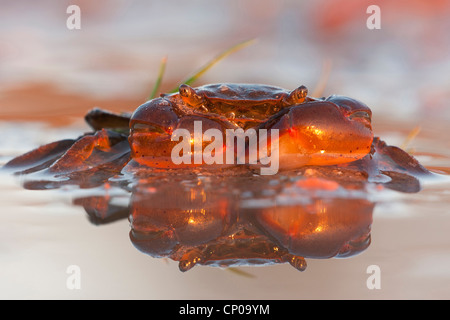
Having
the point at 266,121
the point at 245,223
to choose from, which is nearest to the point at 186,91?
the point at 266,121

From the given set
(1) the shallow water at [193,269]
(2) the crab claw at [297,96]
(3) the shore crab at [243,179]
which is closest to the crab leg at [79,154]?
(3) the shore crab at [243,179]

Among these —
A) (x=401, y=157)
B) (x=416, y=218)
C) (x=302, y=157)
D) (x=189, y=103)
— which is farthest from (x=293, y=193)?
(x=401, y=157)

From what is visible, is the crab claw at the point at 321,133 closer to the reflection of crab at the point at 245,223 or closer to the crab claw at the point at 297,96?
the crab claw at the point at 297,96

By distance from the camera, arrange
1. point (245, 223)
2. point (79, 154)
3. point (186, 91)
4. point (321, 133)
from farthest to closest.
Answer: point (79, 154)
point (186, 91)
point (321, 133)
point (245, 223)

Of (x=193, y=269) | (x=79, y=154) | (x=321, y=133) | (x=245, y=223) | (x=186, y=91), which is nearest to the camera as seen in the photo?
(x=193, y=269)

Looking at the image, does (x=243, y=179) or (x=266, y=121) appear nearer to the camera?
(x=243, y=179)

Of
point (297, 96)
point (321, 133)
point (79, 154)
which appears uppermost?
point (297, 96)

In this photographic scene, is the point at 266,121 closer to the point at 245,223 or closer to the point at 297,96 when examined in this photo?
the point at 297,96

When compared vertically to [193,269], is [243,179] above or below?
above
